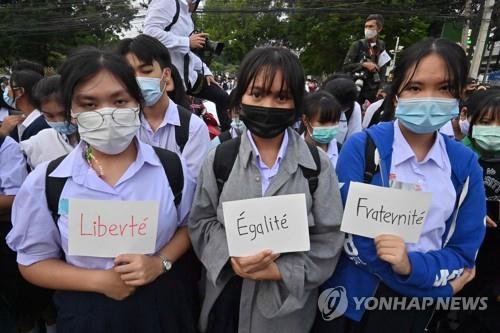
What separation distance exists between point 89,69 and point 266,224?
93cm

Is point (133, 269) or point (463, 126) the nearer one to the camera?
point (133, 269)

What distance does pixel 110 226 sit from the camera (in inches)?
53.5

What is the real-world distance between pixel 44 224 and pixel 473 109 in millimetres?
2591

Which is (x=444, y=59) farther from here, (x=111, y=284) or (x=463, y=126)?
(x=463, y=126)

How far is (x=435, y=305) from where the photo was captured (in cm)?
179

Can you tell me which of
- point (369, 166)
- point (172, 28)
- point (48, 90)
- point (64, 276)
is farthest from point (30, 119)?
point (369, 166)

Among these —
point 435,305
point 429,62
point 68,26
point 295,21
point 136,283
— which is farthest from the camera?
point 295,21

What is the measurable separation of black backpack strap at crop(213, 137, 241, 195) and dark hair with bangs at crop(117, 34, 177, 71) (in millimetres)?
873

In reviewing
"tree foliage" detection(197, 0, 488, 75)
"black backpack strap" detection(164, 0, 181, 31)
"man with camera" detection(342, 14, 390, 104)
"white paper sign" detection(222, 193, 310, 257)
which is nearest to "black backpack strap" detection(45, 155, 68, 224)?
"white paper sign" detection(222, 193, 310, 257)

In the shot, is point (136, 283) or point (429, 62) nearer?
A: point (136, 283)

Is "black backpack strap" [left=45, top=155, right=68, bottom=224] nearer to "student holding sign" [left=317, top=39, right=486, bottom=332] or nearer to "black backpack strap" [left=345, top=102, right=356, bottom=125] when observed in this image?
"student holding sign" [left=317, top=39, right=486, bottom=332]

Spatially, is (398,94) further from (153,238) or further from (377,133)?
(153,238)

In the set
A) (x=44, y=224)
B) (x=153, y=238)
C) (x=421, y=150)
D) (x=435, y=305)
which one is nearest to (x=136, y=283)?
(x=153, y=238)

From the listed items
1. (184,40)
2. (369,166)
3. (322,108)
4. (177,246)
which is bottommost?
(177,246)
